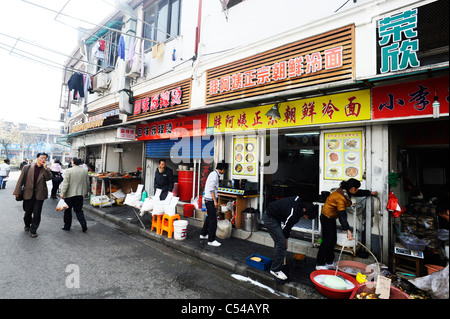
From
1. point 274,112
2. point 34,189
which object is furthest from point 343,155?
point 34,189

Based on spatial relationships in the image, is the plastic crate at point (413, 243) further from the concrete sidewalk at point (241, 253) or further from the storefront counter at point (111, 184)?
the storefront counter at point (111, 184)

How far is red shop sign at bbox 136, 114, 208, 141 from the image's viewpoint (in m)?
8.28

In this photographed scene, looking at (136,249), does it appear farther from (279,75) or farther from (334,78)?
(334,78)

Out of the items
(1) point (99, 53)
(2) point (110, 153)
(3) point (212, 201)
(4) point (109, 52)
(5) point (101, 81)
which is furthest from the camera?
(2) point (110, 153)

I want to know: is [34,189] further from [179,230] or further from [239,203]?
[239,203]

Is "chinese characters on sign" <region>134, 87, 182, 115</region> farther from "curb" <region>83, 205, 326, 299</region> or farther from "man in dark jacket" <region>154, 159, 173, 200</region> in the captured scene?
"curb" <region>83, 205, 326, 299</region>

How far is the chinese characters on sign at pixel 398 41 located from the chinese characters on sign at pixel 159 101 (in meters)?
6.50

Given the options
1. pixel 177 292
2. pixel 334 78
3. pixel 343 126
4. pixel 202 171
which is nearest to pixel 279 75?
pixel 334 78

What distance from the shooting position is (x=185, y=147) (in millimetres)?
9086

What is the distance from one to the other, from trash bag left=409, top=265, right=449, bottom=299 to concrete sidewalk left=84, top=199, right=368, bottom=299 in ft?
4.68

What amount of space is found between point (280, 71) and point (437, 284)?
16.8 ft

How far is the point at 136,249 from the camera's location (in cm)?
579

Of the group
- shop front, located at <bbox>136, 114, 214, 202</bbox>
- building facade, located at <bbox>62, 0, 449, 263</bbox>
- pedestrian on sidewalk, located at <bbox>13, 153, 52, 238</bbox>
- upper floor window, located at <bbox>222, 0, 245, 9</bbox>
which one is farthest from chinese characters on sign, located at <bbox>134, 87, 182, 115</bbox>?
pedestrian on sidewalk, located at <bbox>13, 153, 52, 238</bbox>

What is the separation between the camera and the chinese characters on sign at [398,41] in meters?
4.02
